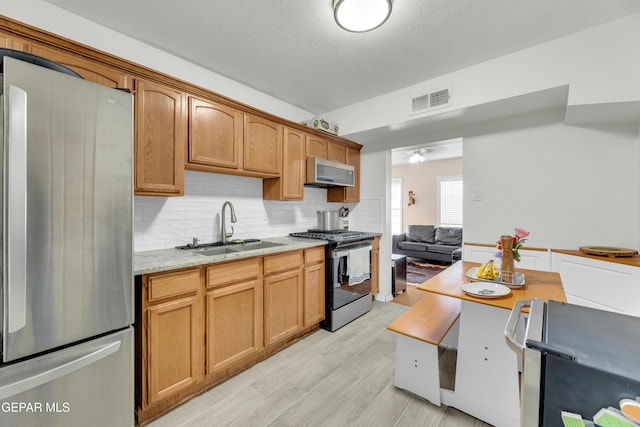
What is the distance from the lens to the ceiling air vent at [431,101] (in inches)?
96.7

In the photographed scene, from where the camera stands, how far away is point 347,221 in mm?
3777

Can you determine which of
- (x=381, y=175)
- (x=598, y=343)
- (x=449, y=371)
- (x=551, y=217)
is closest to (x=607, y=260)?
(x=551, y=217)

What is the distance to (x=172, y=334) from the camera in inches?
63.4

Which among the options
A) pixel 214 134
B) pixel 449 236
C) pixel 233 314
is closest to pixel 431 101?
pixel 214 134

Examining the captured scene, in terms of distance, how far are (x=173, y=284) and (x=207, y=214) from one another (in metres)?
0.93

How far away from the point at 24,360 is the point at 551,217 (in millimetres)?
3599

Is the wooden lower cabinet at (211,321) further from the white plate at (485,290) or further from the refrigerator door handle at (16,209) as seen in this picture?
the white plate at (485,290)

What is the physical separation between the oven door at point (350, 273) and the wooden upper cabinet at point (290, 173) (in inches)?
30.6

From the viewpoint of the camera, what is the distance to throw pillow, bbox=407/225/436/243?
616cm

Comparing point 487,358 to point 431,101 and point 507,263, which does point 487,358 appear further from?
point 431,101

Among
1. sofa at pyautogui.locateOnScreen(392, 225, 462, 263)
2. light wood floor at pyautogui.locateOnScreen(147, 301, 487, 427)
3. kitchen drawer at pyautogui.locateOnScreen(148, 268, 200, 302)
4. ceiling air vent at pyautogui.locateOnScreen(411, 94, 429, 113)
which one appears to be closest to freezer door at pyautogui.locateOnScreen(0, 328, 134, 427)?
kitchen drawer at pyautogui.locateOnScreen(148, 268, 200, 302)

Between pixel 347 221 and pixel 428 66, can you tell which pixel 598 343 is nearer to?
pixel 428 66

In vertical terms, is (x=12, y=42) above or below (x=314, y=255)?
above

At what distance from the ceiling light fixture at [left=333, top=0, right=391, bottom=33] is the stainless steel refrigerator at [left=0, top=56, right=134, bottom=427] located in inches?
50.1
